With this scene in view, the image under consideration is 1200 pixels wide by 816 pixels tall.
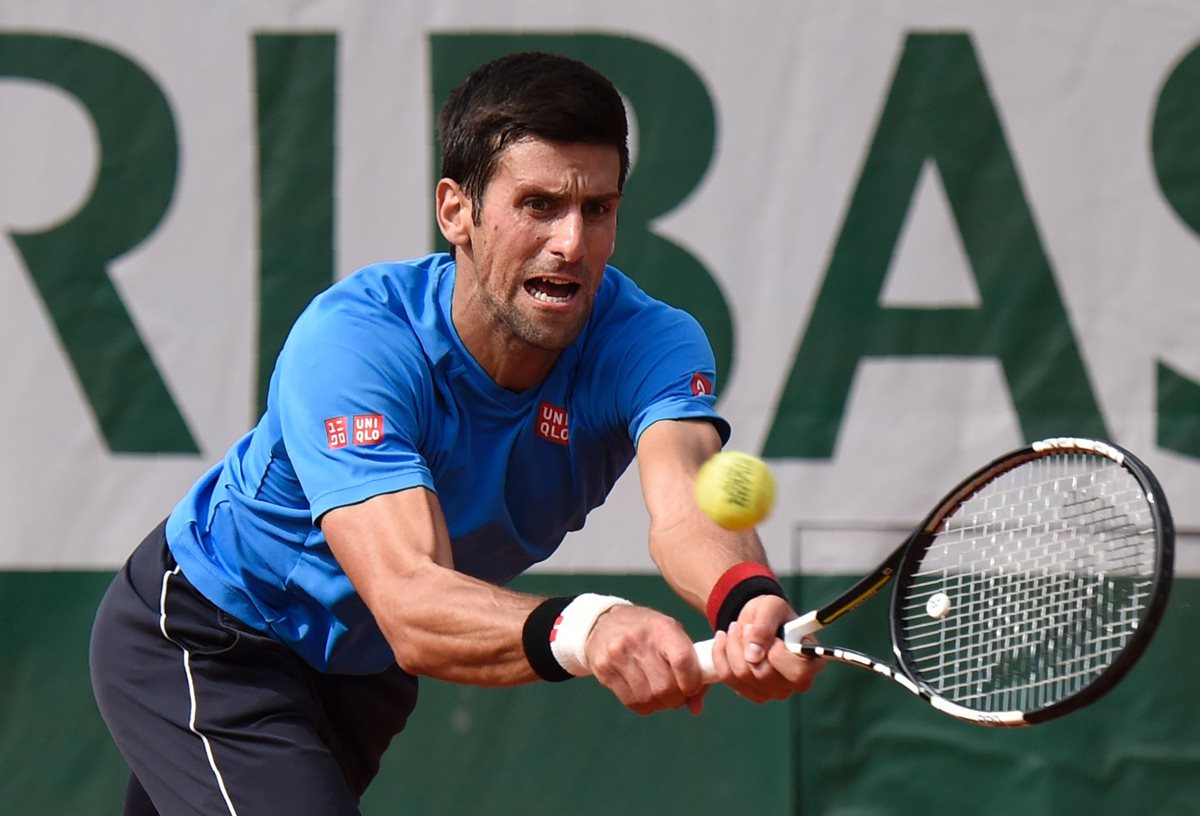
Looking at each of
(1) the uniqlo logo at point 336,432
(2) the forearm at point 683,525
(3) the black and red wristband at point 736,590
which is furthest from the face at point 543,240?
(3) the black and red wristband at point 736,590

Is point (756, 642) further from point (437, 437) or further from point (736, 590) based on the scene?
point (437, 437)

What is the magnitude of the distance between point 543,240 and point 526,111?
22 cm

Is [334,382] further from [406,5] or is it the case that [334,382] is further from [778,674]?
[406,5]

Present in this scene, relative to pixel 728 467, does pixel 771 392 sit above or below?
below

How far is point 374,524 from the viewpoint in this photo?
8.73 feet

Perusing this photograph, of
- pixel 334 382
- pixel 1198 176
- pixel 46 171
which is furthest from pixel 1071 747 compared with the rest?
pixel 46 171

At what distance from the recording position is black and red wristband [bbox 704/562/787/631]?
2654 millimetres

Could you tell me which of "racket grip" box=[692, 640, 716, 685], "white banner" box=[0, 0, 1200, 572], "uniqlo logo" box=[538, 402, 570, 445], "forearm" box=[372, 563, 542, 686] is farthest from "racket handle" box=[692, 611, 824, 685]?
"white banner" box=[0, 0, 1200, 572]

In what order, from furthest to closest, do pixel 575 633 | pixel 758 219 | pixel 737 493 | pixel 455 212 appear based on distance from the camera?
1. pixel 758 219
2. pixel 455 212
3. pixel 737 493
4. pixel 575 633

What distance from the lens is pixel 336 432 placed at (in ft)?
8.99

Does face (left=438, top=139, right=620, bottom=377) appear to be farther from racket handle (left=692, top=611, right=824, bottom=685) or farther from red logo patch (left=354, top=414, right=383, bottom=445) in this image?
racket handle (left=692, top=611, right=824, bottom=685)

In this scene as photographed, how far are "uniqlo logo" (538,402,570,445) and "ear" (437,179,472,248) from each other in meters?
0.33

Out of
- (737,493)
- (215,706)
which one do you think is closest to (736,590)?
(737,493)

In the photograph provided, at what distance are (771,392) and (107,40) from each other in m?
2.14
